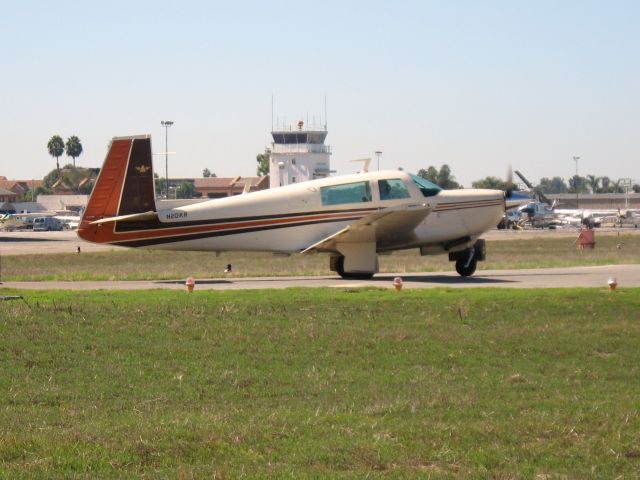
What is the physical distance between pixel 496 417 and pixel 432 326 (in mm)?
6211

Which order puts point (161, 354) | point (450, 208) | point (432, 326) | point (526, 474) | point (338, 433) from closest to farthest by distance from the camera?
point (526, 474), point (338, 433), point (161, 354), point (432, 326), point (450, 208)

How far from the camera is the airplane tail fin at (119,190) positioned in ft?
85.3

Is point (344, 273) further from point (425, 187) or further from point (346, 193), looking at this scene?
point (425, 187)

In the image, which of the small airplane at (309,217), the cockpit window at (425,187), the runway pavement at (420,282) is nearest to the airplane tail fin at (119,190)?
the small airplane at (309,217)

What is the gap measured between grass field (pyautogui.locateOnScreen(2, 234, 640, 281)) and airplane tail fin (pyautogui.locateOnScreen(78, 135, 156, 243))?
3.23 m

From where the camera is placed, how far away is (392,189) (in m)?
27.1

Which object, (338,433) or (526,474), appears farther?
(338,433)

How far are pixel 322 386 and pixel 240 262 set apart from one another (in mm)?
28649

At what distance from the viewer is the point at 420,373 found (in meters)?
13.6

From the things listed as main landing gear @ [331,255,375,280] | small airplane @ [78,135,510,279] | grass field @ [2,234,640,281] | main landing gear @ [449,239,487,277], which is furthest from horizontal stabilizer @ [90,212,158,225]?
main landing gear @ [449,239,487,277]

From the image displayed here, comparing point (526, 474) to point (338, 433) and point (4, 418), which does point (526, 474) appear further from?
point (4, 418)

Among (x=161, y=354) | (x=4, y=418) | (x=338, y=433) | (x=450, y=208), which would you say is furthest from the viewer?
(x=450, y=208)

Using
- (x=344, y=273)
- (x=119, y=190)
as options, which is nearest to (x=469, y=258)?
(x=344, y=273)

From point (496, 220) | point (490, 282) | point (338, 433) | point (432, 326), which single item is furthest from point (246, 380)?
point (496, 220)
